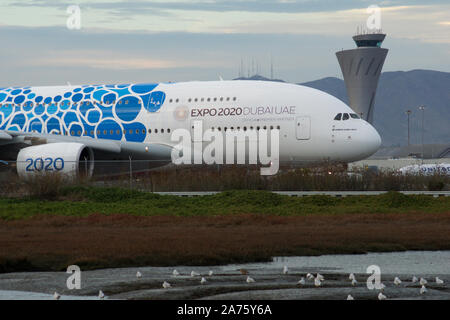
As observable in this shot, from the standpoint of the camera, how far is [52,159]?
3022 centimetres

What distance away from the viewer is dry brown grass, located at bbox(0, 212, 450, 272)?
43.0ft

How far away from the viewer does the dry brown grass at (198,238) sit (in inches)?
516

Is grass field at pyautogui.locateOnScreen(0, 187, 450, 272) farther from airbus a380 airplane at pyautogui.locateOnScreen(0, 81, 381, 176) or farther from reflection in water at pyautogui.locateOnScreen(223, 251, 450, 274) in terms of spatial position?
airbus a380 airplane at pyautogui.locateOnScreen(0, 81, 381, 176)

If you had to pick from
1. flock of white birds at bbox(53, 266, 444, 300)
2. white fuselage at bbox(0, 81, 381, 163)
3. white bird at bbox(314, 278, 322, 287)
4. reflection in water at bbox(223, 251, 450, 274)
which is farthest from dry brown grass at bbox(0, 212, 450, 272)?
white fuselage at bbox(0, 81, 381, 163)

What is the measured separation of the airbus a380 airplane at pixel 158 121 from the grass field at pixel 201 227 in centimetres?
633

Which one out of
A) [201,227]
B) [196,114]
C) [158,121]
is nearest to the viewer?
[201,227]

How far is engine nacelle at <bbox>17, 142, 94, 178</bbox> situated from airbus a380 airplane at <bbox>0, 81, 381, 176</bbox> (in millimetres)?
37

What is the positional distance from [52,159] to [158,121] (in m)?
4.80

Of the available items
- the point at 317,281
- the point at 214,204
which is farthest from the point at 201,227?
the point at 317,281

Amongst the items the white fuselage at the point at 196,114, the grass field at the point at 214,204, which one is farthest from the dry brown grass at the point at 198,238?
the white fuselage at the point at 196,114

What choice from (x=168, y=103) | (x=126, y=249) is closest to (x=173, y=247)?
(x=126, y=249)

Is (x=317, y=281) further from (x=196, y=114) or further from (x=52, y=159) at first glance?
(x=196, y=114)

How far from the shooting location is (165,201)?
23375 mm

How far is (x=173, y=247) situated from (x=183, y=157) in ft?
60.7
